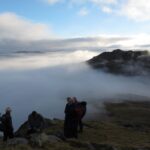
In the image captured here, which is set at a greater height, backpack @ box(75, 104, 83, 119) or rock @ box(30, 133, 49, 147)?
backpack @ box(75, 104, 83, 119)

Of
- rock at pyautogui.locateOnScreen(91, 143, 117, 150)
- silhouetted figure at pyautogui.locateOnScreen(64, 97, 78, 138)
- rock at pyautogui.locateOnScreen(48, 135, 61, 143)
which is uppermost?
silhouetted figure at pyautogui.locateOnScreen(64, 97, 78, 138)

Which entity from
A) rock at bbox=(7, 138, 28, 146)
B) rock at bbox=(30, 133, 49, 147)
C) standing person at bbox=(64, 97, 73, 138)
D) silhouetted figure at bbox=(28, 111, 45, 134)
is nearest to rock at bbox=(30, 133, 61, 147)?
rock at bbox=(30, 133, 49, 147)

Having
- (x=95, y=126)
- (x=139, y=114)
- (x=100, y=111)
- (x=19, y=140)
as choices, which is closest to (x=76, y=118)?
(x=19, y=140)

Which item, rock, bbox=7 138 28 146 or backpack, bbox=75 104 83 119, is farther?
backpack, bbox=75 104 83 119

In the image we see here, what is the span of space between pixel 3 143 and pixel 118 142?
7.37m

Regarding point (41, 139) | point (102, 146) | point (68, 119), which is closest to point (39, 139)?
point (41, 139)

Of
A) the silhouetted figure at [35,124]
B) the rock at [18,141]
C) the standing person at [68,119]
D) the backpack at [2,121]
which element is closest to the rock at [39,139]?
the rock at [18,141]

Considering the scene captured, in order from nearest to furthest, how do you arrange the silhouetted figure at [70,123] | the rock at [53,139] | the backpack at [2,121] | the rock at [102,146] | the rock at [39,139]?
the rock at [102,146], the rock at [39,139], the rock at [53,139], the silhouetted figure at [70,123], the backpack at [2,121]

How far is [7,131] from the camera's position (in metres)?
31.4

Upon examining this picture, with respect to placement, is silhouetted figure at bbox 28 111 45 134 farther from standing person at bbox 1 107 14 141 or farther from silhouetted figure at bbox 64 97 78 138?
silhouetted figure at bbox 64 97 78 138

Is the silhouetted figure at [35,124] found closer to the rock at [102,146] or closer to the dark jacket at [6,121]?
the dark jacket at [6,121]

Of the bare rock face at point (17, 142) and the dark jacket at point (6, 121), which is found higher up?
the dark jacket at point (6, 121)

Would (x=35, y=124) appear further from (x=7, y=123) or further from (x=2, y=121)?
(x=2, y=121)

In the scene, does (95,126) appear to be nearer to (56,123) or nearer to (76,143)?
(56,123)
